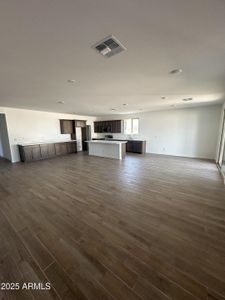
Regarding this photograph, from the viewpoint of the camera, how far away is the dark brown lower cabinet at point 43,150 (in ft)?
20.2

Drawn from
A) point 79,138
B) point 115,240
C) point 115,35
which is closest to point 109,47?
point 115,35

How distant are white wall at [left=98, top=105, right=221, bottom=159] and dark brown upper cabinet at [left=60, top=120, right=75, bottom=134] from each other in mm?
4391

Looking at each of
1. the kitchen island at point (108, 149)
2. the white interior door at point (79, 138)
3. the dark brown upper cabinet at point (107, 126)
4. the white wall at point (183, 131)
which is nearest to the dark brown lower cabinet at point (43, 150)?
the white interior door at point (79, 138)

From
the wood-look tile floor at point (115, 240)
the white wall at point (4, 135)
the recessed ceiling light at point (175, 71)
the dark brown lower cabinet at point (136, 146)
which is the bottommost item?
the wood-look tile floor at point (115, 240)

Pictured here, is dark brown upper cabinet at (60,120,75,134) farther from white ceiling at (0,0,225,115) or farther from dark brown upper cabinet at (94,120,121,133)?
white ceiling at (0,0,225,115)

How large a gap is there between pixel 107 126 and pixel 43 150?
475 cm

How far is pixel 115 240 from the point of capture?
1854 millimetres

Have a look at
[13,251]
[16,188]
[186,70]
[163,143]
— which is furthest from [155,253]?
[163,143]

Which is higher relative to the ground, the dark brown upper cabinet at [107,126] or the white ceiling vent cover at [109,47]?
the white ceiling vent cover at [109,47]

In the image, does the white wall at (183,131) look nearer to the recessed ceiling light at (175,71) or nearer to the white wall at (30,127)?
the recessed ceiling light at (175,71)

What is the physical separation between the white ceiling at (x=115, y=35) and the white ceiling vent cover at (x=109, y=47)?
63mm

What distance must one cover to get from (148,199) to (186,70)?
2.69 m

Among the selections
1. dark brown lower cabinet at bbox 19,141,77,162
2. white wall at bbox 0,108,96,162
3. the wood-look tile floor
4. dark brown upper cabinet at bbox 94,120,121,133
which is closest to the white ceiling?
the wood-look tile floor

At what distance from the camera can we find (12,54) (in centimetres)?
176
